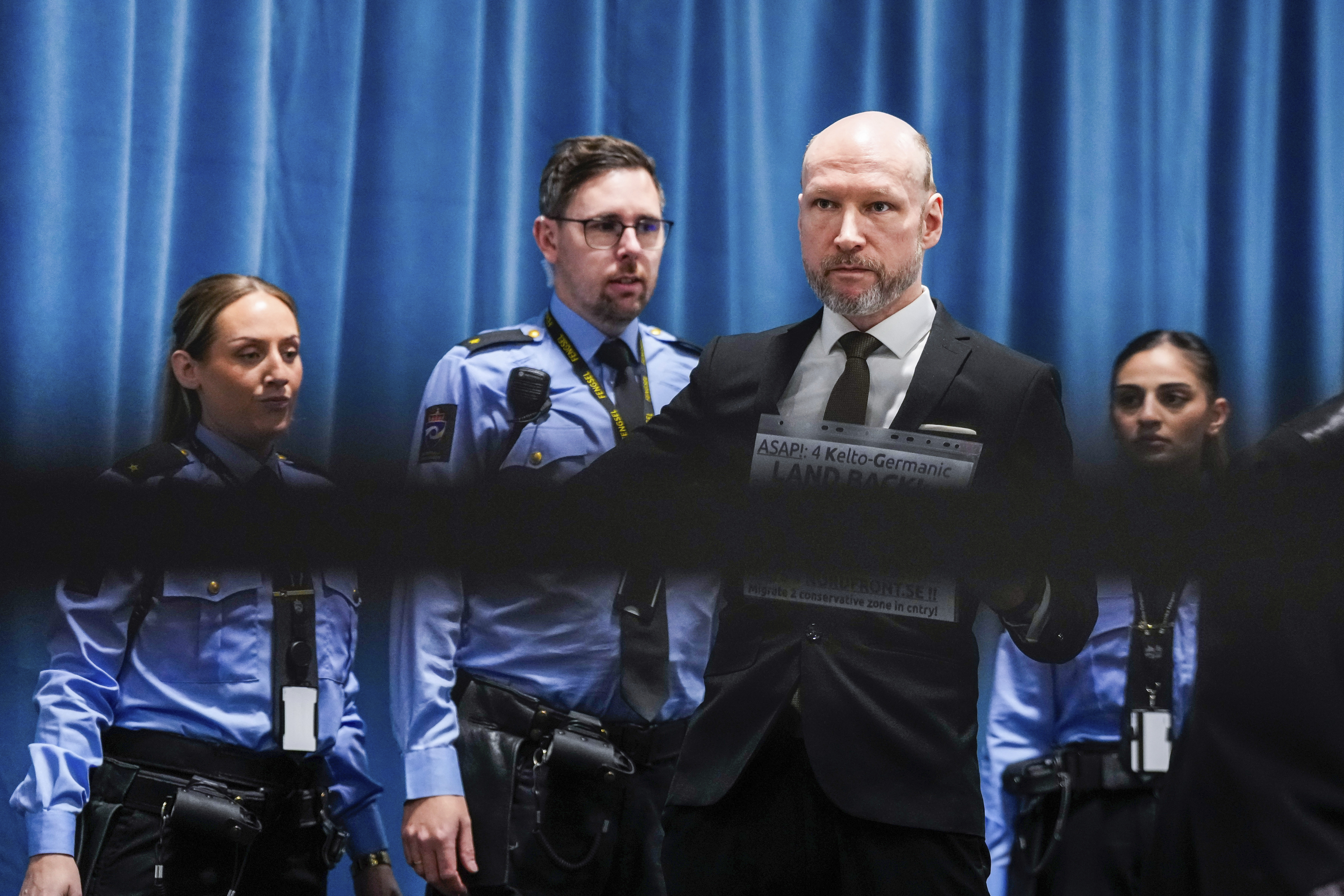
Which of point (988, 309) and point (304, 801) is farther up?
point (988, 309)

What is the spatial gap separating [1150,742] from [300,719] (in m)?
1.15

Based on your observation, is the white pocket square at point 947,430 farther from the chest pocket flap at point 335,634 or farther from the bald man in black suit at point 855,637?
the chest pocket flap at point 335,634

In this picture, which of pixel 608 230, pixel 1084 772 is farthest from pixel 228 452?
pixel 1084 772

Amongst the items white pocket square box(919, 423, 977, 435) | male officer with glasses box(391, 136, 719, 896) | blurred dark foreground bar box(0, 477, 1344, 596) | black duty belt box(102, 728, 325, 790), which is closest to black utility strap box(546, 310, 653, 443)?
male officer with glasses box(391, 136, 719, 896)

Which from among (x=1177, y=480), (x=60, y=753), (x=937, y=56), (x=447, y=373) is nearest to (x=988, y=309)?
(x=937, y=56)

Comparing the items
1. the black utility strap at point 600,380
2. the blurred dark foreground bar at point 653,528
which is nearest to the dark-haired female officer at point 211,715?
the black utility strap at point 600,380

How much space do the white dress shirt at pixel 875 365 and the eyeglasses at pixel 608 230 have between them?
84 cm

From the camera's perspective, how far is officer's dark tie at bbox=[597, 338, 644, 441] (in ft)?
6.37

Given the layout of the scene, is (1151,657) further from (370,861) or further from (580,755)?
(370,861)

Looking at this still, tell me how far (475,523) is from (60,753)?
1454 mm

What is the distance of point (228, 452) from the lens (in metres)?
1.88

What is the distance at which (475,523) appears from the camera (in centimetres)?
35

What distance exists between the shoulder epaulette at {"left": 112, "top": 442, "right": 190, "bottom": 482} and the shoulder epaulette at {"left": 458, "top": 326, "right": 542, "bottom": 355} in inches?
16.0

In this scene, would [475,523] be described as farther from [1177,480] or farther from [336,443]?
[1177,480]
